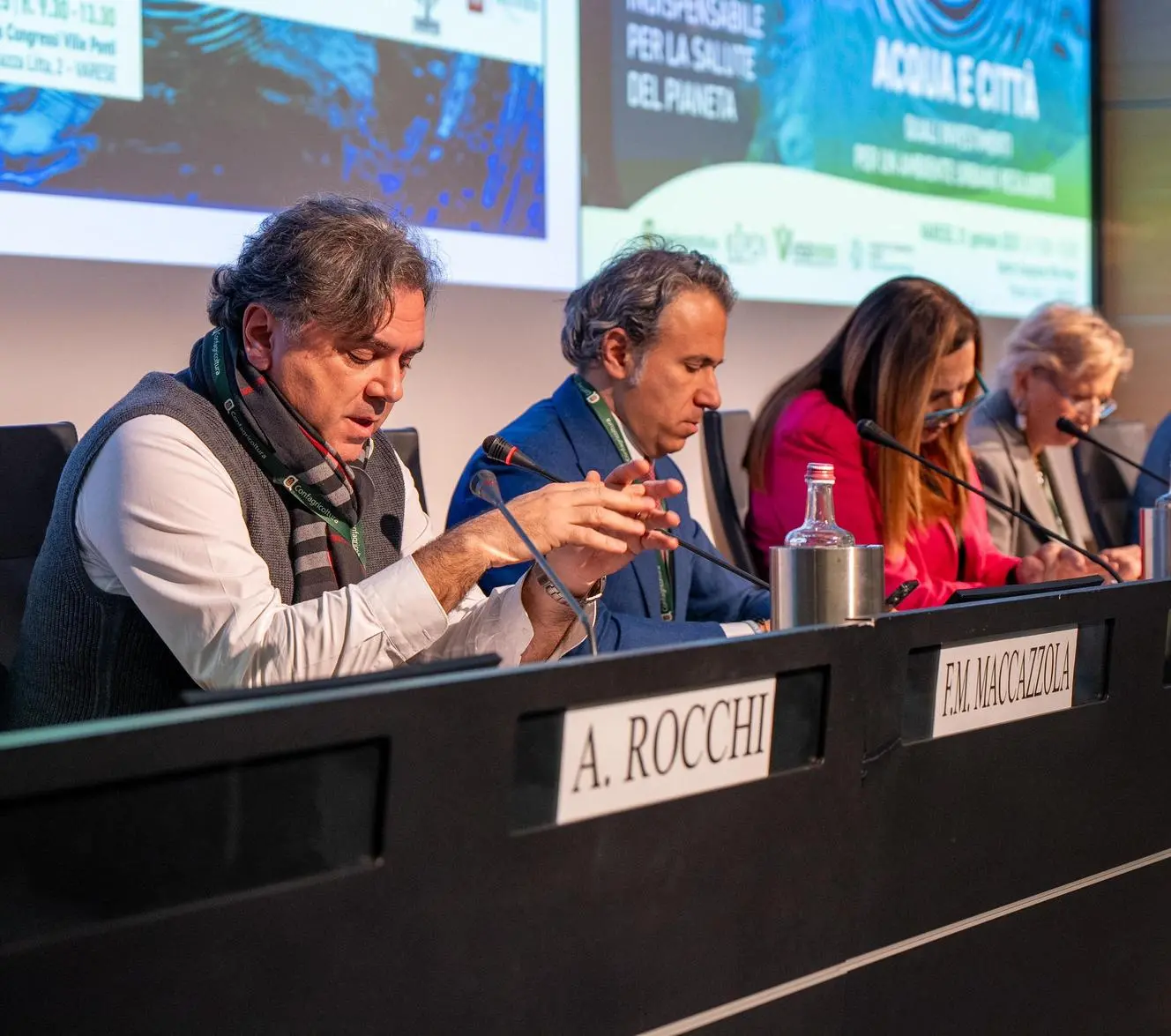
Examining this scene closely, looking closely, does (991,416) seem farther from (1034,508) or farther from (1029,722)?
(1029,722)

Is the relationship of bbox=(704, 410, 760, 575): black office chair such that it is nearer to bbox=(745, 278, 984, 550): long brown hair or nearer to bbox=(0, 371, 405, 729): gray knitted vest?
bbox=(745, 278, 984, 550): long brown hair

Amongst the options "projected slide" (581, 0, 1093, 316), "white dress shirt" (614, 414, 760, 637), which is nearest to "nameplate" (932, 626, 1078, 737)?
"white dress shirt" (614, 414, 760, 637)

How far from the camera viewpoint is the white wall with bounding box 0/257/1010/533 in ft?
7.72

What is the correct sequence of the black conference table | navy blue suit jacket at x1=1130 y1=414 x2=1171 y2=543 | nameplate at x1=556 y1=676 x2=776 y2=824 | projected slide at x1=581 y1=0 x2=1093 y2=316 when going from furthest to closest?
navy blue suit jacket at x1=1130 y1=414 x2=1171 y2=543 → projected slide at x1=581 y1=0 x2=1093 y2=316 → nameplate at x1=556 y1=676 x2=776 y2=824 → the black conference table

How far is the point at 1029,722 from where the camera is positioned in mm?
1135

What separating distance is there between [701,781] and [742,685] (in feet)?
0.22

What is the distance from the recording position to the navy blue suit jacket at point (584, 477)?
192 centimetres

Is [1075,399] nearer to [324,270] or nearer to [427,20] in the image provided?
[427,20]

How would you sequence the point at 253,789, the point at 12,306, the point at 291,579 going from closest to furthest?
the point at 253,789 → the point at 291,579 → the point at 12,306

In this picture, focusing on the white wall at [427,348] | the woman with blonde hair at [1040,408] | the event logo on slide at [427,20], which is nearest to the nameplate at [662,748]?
the white wall at [427,348]

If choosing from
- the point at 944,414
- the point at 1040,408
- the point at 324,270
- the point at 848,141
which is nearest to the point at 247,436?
the point at 324,270

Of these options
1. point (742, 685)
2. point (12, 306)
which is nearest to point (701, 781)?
point (742, 685)

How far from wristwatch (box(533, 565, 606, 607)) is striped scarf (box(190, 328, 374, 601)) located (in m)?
0.21

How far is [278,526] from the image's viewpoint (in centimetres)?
148
